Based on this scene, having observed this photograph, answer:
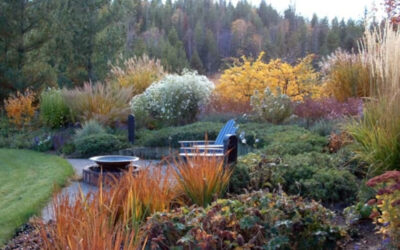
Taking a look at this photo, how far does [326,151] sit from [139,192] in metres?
3.85

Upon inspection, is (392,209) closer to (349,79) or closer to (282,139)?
(282,139)

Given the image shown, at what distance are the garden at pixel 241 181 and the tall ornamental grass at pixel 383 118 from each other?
1 centimetres

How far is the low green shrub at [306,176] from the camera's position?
207 inches

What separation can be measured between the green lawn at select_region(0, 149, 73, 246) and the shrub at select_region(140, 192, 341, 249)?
95cm

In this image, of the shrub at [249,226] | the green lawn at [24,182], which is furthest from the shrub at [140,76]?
the shrub at [249,226]

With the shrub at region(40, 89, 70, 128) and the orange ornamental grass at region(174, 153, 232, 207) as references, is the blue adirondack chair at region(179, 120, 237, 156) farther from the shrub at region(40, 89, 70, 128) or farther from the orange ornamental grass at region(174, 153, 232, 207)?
the shrub at region(40, 89, 70, 128)

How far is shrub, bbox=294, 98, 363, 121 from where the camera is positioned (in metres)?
9.28

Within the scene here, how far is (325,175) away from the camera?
5355 mm

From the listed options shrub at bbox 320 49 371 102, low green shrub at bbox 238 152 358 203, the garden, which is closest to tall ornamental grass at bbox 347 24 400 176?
the garden

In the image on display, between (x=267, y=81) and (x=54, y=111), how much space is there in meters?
6.07

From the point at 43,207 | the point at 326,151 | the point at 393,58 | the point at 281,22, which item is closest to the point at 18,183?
the point at 43,207

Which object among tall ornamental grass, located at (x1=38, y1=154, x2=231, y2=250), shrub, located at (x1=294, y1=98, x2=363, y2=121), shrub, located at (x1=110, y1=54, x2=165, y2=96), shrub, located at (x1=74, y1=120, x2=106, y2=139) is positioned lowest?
tall ornamental grass, located at (x1=38, y1=154, x2=231, y2=250)

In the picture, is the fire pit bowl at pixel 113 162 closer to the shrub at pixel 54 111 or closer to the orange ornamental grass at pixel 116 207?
the orange ornamental grass at pixel 116 207

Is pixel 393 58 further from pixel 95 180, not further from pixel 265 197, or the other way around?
pixel 95 180
